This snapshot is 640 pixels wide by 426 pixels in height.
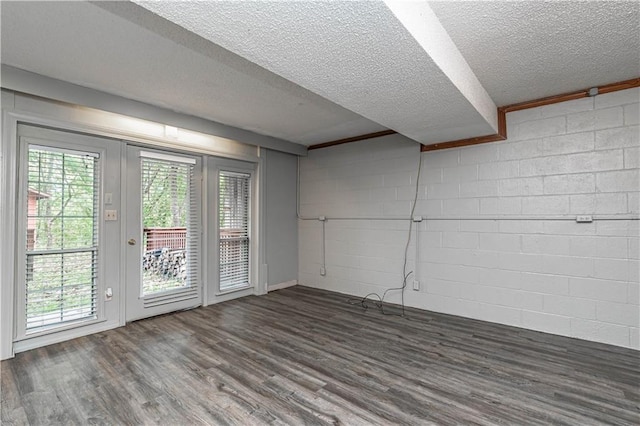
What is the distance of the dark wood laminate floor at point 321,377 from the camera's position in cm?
191

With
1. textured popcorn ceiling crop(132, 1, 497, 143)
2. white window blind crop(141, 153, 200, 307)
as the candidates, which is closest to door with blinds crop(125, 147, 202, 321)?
white window blind crop(141, 153, 200, 307)

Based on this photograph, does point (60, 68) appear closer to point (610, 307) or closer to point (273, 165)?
point (273, 165)

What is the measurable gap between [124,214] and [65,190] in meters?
0.58

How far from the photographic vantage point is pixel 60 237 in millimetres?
3012

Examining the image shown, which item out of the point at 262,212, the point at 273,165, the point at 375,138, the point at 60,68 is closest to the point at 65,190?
the point at 60,68

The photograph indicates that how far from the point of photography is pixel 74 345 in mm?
2896

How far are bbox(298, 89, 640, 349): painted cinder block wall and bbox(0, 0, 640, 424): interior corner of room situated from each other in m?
0.02

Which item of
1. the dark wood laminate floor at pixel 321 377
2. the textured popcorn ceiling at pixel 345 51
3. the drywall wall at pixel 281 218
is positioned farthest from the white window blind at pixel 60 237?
the drywall wall at pixel 281 218

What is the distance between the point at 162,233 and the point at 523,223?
4185mm

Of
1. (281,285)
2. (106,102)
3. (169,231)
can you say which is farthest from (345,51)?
(281,285)

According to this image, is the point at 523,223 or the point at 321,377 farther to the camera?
the point at 523,223

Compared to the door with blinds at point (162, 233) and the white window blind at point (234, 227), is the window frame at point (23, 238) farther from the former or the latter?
the white window blind at point (234, 227)

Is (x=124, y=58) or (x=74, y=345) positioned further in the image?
(x=74, y=345)

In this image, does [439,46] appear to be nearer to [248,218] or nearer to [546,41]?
[546,41]
